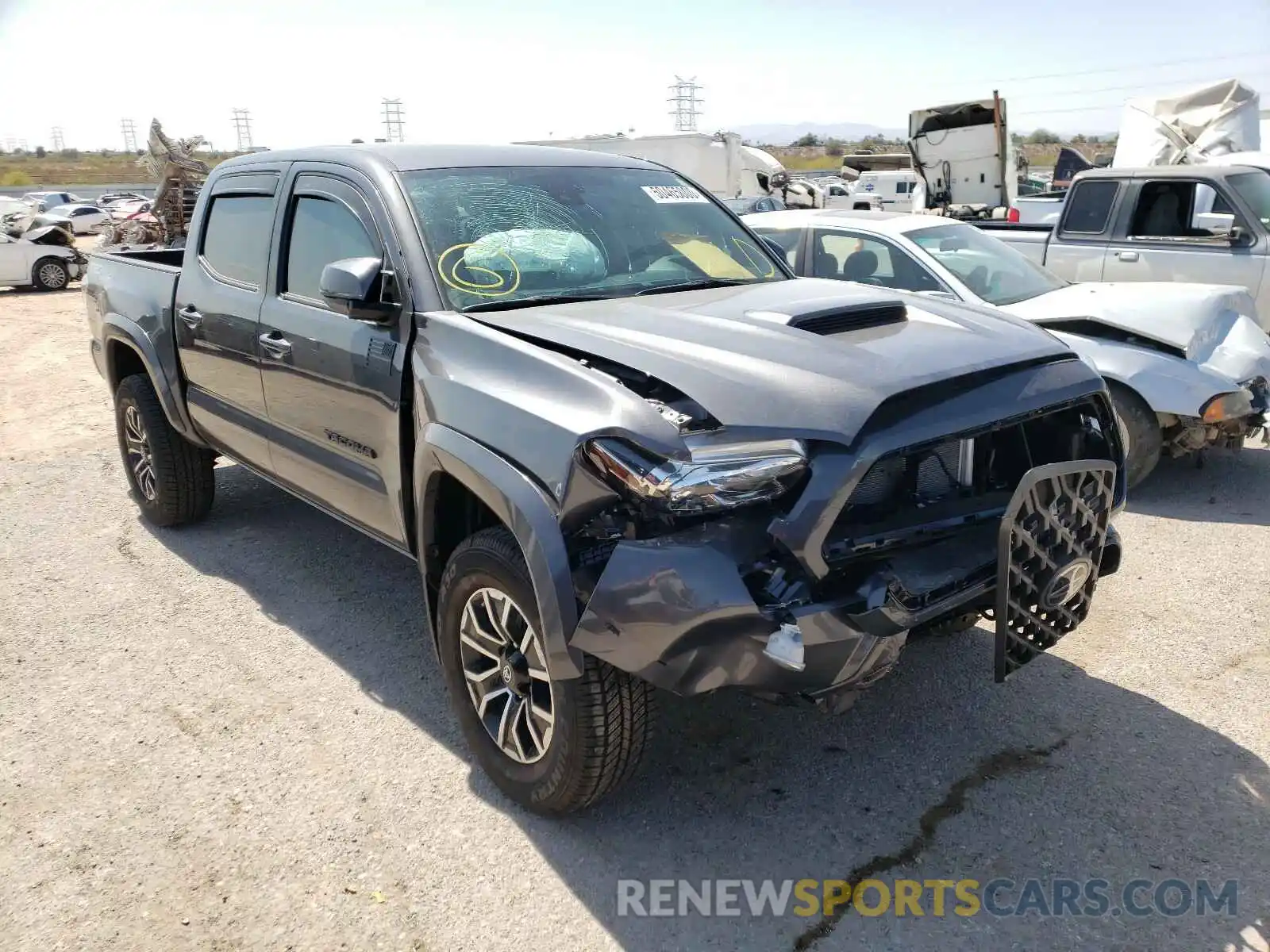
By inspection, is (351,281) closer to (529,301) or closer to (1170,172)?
(529,301)

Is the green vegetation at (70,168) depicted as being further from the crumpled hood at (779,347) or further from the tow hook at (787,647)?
the tow hook at (787,647)

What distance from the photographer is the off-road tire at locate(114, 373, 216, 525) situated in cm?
543

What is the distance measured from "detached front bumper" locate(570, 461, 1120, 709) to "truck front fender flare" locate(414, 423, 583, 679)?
73 mm

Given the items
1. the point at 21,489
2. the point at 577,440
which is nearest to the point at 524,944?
the point at 577,440

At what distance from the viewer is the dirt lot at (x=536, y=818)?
263 cm

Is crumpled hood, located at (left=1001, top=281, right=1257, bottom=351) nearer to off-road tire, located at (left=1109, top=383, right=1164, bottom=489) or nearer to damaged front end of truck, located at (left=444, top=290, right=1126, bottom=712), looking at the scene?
off-road tire, located at (left=1109, top=383, right=1164, bottom=489)

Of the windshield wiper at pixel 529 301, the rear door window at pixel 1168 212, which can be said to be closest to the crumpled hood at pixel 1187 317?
the rear door window at pixel 1168 212

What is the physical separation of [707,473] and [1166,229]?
23.3ft

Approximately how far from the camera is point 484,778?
10.7ft

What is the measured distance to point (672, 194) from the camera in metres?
4.24

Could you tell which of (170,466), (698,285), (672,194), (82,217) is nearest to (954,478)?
(698,285)

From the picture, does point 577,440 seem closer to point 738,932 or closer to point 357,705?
point 738,932

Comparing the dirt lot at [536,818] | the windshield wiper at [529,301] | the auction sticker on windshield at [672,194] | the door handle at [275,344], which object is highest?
the auction sticker on windshield at [672,194]

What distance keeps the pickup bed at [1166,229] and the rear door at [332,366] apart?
6.10 metres
